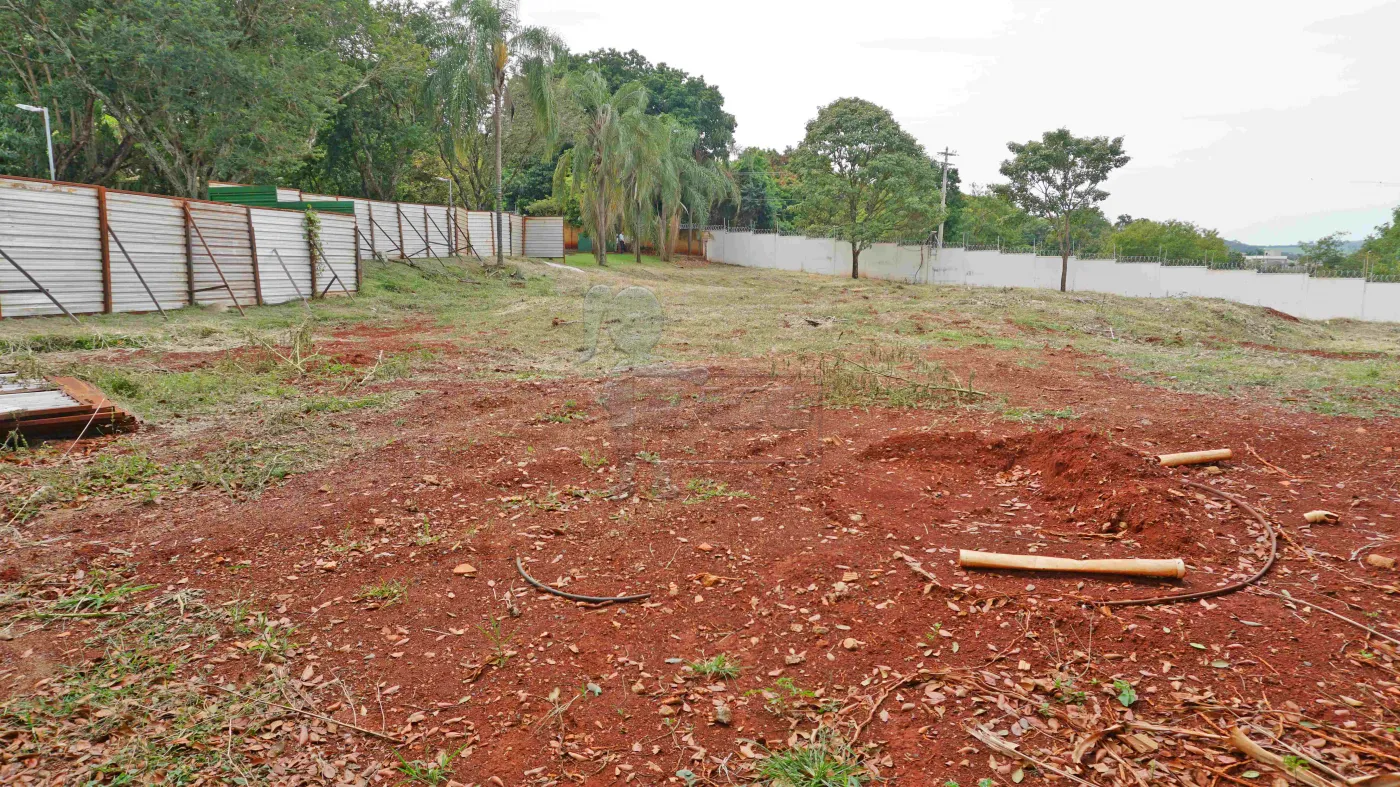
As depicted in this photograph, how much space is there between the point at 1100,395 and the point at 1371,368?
15.2 feet

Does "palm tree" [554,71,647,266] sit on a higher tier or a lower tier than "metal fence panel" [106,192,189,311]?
higher

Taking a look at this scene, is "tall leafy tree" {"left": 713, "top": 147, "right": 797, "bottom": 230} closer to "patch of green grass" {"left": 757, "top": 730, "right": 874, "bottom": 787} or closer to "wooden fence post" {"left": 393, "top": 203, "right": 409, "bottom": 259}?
"wooden fence post" {"left": 393, "top": 203, "right": 409, "bottom": 259}

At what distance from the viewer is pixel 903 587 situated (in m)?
3.23

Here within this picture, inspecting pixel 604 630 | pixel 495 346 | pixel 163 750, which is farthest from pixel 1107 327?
pixel 163 750

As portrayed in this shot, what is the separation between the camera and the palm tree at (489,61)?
19406mm

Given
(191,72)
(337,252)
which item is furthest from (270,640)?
(191,72)

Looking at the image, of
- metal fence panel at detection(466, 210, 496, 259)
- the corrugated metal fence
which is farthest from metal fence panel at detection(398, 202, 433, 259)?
the corrugated metal fence

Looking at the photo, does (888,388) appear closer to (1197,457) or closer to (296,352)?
(1197,457)

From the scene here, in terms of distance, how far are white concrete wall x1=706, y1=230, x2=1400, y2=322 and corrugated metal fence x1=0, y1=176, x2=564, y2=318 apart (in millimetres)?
22839

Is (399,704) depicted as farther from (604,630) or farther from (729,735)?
(729,735)

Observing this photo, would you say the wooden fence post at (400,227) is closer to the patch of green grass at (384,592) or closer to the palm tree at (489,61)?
the palm tree at (489,61)

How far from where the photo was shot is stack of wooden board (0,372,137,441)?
194 inches

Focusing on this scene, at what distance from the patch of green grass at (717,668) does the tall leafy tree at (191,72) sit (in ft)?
58.7

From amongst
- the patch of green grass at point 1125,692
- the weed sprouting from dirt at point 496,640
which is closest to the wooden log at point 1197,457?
the patch of green grass at point 1125,692
